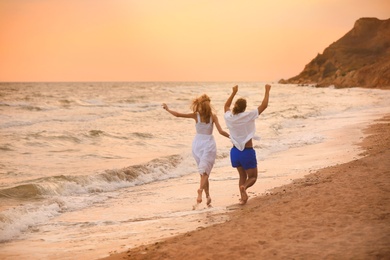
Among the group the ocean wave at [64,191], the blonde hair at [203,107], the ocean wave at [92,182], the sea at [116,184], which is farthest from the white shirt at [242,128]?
the ocean wave at [92,182]

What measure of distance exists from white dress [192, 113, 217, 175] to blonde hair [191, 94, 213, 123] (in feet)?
0.29

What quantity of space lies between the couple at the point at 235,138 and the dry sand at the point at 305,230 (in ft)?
2.45

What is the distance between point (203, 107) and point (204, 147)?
69 centimetres

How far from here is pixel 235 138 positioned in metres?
7.77

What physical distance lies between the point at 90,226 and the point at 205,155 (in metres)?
2.24

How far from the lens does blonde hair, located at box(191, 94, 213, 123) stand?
797 cm

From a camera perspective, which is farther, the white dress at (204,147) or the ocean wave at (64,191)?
the white dress at (204,147)

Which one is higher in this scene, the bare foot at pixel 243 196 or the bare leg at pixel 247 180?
the bare leg at pixel 247 180

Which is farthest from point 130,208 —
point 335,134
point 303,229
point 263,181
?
point 335,134

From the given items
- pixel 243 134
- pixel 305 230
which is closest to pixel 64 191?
pixel 243 134

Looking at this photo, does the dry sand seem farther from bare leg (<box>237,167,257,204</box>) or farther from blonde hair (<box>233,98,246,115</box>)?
blonde hair (<box>233,98,246,115</box>)

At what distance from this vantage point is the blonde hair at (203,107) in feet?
26.2

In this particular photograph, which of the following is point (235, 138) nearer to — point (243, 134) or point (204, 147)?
point (243, 134)

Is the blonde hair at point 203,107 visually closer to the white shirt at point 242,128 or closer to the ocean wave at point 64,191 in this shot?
the white shirt at point 242,128
